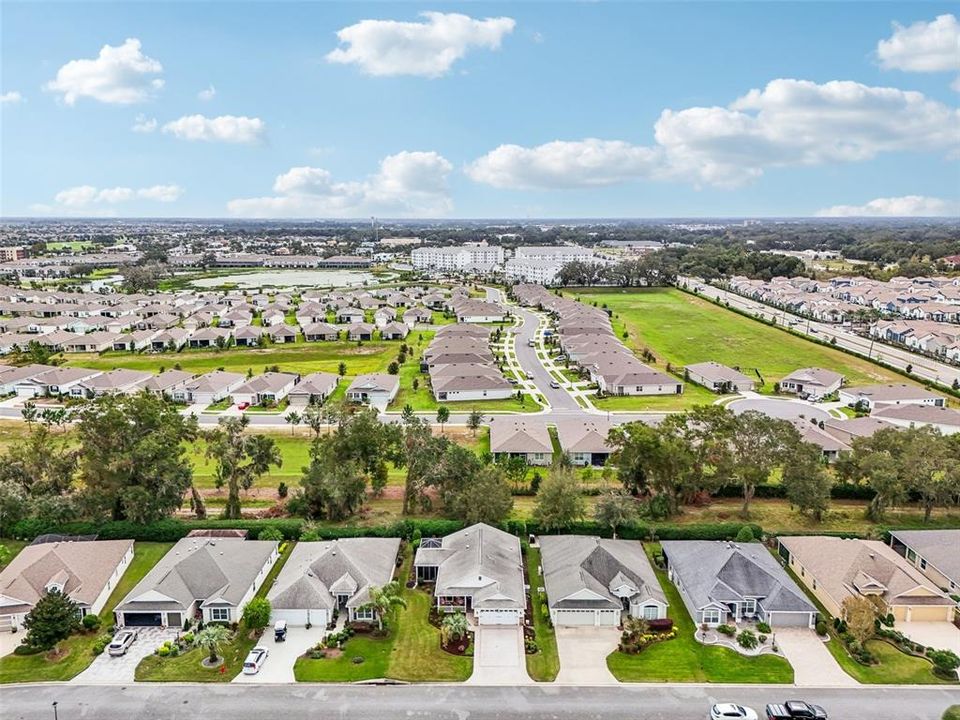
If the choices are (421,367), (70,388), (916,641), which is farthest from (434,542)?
(70,388)

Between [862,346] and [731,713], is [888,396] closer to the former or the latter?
[862,346]

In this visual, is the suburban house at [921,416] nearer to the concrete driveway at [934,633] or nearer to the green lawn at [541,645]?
the concrete driveway at [934,633]

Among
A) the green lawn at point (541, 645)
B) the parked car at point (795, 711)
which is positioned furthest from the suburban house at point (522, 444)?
the parked car at point (795, 711)

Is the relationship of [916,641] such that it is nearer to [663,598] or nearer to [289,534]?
[663,598]

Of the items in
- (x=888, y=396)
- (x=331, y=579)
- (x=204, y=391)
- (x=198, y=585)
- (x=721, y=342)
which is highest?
(x=721, y=342)

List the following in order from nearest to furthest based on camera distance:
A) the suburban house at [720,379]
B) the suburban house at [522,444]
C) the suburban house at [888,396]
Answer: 1. the suburban house at [522,444]
2. the suburban house at [888,396]
3. the suburban house at [720,379]

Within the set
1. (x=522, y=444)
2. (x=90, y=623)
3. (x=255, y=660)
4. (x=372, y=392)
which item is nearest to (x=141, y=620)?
(x=90, y=623)
